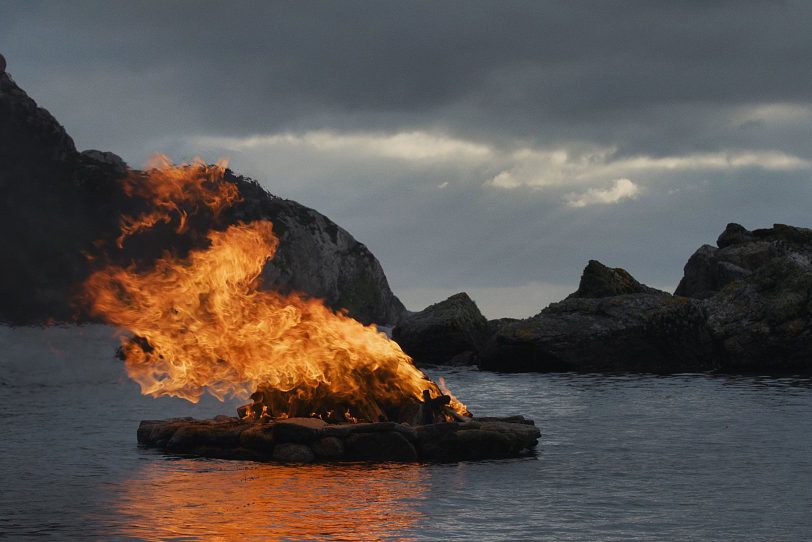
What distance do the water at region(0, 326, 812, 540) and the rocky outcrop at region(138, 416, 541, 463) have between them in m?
0.89

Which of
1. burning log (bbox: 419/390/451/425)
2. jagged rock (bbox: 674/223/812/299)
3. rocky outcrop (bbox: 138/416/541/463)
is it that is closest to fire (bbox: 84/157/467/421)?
burning log (bbox: 419/390/451/425)

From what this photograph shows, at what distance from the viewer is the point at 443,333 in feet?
213

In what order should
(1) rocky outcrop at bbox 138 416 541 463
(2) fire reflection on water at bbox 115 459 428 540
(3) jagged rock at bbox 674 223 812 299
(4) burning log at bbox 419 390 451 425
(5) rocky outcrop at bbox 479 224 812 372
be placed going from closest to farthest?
(2) fire reflection on water at bbox 115 459 428 540, (1) rocky outcrop at bbox 138 416 541 463, (4) burning log at bbox 419 390 451 425, (5) rocky outcrop at bbox 479 224 812 372, (3) jagged rock at bbox 674 223 812 299

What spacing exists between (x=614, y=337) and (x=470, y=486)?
36.3 meters

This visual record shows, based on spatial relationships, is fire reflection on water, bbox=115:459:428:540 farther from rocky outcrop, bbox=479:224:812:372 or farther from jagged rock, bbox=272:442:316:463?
rocky outcrop, bbox=479:224:812:372

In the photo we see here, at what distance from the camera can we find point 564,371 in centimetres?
5628

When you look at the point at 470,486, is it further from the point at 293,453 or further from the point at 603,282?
the point at 603,282

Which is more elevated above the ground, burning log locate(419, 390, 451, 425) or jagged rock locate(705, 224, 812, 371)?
jagged rock locate(705, 224, 812, 371)

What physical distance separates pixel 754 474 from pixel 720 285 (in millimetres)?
50264

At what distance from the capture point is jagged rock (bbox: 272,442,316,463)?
24.0m

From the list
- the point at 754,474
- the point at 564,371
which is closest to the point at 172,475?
the point at 754,474

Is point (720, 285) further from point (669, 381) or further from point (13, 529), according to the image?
point (13, 529)

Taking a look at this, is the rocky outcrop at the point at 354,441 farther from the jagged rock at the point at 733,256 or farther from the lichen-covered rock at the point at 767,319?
the jagged rock at the point at 733,256

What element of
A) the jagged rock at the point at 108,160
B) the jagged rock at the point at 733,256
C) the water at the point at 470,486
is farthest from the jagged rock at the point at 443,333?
the jagged rock at the point at 108,160
